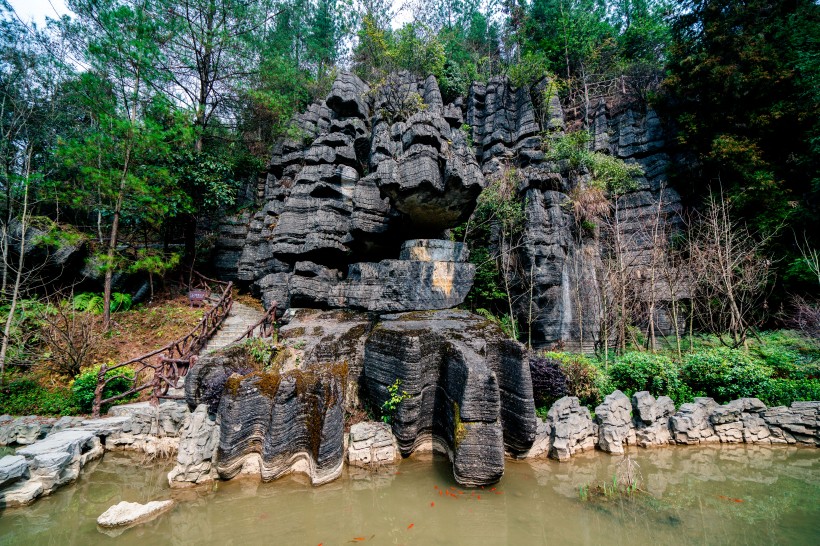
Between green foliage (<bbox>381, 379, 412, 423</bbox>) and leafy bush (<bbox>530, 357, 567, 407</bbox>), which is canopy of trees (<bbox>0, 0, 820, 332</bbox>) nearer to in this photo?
leafy bush (<bbox>530, 357, 567, 407</bbox>)

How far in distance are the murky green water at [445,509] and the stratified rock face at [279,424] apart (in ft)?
0.80

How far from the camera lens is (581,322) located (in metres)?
10.5

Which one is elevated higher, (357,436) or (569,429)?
(357,436)

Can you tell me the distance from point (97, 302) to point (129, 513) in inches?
404

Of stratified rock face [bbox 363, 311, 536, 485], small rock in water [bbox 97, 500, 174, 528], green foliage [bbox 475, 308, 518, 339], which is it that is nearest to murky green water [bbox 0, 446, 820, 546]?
small rock in water [bbox 97, 500, 174, 528]

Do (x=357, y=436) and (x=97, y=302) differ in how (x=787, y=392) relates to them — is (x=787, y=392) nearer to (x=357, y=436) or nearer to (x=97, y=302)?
(x=357, y=436)

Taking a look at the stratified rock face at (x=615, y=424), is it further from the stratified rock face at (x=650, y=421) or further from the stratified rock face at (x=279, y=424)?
the stratified rock face at (x=279, y=424)

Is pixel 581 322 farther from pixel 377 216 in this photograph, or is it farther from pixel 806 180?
pixel 806 180

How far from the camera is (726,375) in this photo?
686cm

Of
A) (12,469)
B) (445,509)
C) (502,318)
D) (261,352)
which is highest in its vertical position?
(502,318)

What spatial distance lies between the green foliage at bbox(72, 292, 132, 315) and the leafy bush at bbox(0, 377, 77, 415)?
276cm

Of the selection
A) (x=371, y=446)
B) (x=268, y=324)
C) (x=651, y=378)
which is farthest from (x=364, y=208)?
(x=651, y=378)

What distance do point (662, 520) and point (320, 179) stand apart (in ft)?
35.2

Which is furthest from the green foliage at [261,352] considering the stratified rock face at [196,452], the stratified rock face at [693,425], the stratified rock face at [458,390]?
the stratified rock face at [693,425]
